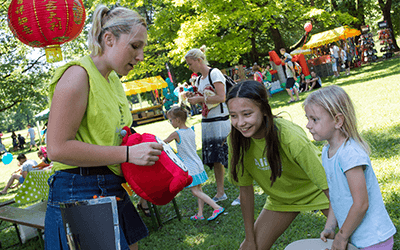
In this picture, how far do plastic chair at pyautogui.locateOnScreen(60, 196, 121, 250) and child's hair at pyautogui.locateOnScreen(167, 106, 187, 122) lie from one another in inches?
125

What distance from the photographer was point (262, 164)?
2.28 meters

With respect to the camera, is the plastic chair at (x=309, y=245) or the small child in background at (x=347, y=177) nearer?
the small child in background at (x=347, y=177)

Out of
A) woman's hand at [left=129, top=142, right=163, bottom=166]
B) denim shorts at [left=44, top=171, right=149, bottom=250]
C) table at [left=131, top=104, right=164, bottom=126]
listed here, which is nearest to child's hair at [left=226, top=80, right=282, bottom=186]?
woman's hand at [left=129, top=142, right=163, bottom=166]

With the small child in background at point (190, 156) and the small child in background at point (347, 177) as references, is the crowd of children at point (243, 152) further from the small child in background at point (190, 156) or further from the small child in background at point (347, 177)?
the small child in background at point (190, 156)

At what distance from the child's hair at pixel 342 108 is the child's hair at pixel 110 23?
3.31 feet

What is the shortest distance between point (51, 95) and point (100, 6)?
1.67 feet

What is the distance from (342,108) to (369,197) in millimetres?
471

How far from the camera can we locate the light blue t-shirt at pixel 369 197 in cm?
167

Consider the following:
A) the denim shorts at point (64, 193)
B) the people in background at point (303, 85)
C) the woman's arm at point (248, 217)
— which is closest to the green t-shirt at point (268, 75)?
the people in background at point (303, 85)

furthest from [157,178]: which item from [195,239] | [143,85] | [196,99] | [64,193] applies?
[143,85]

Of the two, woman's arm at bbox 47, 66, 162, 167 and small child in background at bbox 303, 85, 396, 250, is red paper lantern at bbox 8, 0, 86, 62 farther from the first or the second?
small child in background at bbox 303, 85, 396, 250

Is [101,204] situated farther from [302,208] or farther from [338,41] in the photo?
[338,41]

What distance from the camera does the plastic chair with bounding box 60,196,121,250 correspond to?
4.86ft

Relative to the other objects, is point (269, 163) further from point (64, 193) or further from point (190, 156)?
point (190, 156)
